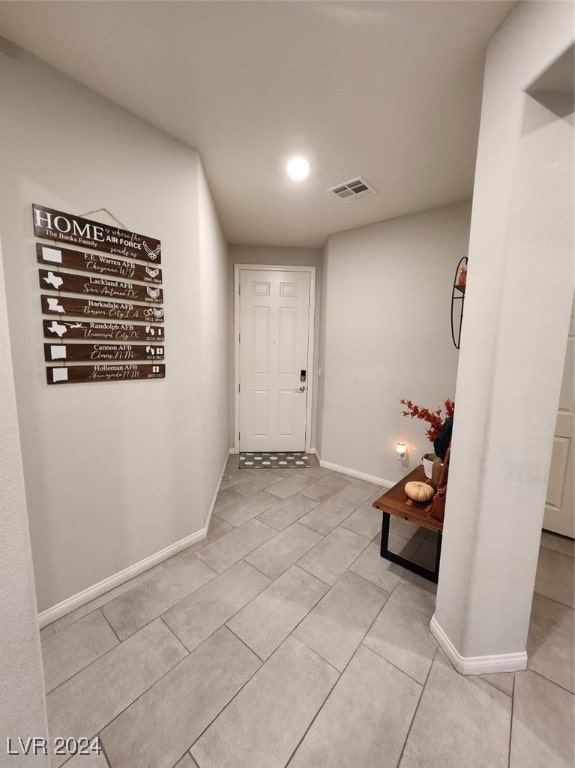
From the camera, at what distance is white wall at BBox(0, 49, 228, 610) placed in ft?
4.19

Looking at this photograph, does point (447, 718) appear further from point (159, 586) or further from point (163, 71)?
point (163, 71)

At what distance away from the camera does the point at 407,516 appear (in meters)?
1.70

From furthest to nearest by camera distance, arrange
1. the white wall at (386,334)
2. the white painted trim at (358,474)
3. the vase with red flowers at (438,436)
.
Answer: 1. the white painted trim at (358,474)
2. the white wall at (386,334)
3. the vase with red flowers at (438,436)

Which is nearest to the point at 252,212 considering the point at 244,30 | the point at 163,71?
the point at 163,71

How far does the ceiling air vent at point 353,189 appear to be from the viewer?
6.99ft

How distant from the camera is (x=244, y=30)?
1.12 meters

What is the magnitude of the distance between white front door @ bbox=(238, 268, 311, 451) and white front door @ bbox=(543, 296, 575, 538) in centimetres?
238

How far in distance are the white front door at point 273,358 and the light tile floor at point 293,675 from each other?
1880 mm

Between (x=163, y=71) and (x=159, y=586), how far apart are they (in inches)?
103

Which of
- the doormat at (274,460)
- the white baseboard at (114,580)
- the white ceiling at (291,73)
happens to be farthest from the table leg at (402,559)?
the white ceiling at (291,73)

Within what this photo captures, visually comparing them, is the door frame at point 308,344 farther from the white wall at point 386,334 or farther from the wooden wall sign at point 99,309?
the wooden wall sign at point 99,309

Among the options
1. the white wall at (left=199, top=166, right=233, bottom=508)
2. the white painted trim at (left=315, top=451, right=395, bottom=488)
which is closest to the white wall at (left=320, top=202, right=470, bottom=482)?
the white painted trim at (left=315, top=451, right=395, bottom=488)

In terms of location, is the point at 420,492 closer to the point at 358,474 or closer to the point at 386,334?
the point at 358,474

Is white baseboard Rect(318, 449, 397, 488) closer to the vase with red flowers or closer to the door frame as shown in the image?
the door frame
